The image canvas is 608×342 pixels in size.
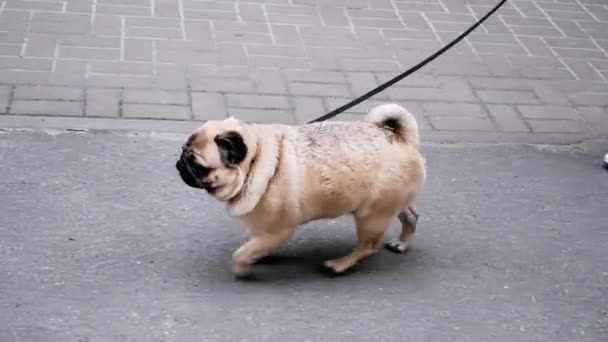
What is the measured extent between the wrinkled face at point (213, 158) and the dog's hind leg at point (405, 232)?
104 cm

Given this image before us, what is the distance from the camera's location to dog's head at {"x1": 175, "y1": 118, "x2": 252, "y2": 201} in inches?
147

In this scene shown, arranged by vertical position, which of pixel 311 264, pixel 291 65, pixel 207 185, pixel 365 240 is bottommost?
pixel 311 264

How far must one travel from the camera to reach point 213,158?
3.73 meters

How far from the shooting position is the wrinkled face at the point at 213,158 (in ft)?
12.2

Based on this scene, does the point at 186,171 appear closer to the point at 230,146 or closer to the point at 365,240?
the point at 230,146

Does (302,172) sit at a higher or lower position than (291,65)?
higher

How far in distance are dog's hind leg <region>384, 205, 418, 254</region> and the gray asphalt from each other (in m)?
0.05

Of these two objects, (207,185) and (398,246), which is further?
(398,246)

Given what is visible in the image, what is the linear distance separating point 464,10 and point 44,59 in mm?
3579

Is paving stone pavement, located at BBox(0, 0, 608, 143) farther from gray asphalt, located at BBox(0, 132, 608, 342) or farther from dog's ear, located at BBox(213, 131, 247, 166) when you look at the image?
dog's ear, located at BBox(213, 131, 247, 166)

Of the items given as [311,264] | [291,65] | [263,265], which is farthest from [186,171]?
[291,65]

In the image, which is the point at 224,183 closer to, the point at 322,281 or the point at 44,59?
the point at 322,281

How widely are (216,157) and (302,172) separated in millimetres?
397

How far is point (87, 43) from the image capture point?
6.43 meters
